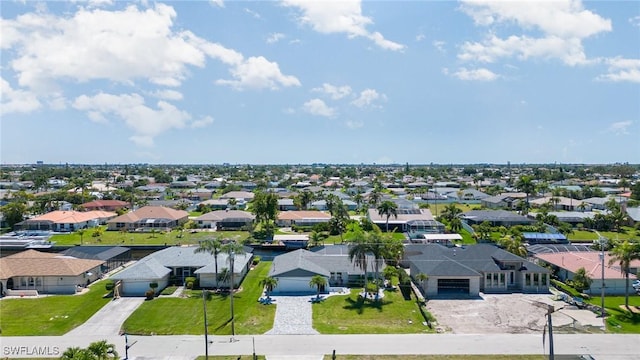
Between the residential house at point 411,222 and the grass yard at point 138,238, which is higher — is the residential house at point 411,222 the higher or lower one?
the higher one

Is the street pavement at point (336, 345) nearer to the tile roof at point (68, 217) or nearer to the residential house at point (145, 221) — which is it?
the residential house at point (145, 221)

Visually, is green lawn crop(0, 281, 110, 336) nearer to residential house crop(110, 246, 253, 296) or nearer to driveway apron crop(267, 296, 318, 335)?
residential house crop(110, 246, 253, 296)

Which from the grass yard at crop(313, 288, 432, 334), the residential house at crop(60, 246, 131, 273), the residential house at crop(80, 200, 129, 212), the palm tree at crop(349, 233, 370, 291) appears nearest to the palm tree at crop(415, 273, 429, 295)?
the grass yard at crop(313, 288, 432, 334)

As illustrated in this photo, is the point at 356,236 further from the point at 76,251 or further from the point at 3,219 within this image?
the point at 3,219

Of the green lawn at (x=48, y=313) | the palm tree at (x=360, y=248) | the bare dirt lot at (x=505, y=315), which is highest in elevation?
the palm tree at (x=360, y=248)

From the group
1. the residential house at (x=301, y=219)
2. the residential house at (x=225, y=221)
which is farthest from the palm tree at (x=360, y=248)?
the residential house at (x=225, y=221)

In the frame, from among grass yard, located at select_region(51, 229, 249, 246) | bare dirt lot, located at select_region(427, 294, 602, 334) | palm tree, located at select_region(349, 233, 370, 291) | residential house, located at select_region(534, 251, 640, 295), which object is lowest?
bare dirt lot, located at select_region(427, 294, 602, 334)

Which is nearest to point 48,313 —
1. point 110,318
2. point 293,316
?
point 110,318
